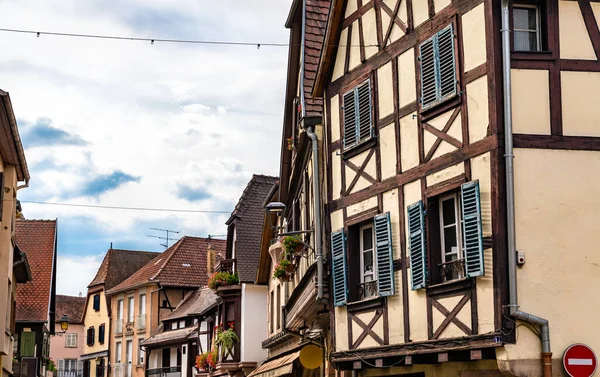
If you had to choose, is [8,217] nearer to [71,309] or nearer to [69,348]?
[69,348]

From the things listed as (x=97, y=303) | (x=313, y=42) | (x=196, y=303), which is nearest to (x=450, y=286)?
(x=313, y=42)

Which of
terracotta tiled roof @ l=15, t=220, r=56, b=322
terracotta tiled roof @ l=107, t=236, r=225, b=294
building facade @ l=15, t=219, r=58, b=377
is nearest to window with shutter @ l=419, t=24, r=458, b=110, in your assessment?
building facade @ l=15, t=219, r=58, b=377

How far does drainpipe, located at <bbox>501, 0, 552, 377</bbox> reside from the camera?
1348cm

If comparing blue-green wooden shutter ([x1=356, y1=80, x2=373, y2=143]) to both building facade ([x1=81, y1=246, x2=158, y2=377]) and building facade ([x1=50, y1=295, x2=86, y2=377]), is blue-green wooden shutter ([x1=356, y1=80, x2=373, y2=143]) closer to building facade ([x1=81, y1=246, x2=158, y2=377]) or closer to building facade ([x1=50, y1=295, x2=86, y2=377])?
building facade ([x1=81, y1=246, x2=158, y2=377])

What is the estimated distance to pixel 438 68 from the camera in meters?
15.6

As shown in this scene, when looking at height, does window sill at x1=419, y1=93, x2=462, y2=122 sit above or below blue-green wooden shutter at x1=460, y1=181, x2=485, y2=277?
above

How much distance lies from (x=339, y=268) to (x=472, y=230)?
458 cm

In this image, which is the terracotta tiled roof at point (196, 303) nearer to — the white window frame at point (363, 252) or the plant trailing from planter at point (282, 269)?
the plant trailing from planter at point (282, 269)

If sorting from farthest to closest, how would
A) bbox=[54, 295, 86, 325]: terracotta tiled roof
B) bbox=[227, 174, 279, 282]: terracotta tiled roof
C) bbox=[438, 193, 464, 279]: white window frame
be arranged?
bbox=[54, 295, 86, 325]: terracotta tiled roof → bbox=[227, 174, 279, 282]: terracotta tiled roof → bbox=[438, 193, 464, 279]: white window frame

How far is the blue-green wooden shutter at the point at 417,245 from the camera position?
1562cm

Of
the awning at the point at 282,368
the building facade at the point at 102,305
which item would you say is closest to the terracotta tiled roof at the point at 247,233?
the awning at the point at 282,368

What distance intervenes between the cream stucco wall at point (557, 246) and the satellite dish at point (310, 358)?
846 cm

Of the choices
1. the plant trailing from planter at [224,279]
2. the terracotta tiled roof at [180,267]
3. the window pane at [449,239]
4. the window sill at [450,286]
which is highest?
the terracotta tiled roof at [180,267]

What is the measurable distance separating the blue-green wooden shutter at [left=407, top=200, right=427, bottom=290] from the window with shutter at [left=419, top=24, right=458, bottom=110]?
1.65 metres
